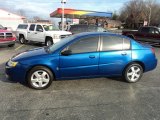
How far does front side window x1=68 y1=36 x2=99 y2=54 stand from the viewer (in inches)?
239

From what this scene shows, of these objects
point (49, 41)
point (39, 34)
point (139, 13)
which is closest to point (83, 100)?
point (49, 41)

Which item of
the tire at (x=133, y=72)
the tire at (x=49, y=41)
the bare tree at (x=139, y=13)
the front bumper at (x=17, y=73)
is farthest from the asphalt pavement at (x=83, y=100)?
the bare tree at (x=139, y=13)

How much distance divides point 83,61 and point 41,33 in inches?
433

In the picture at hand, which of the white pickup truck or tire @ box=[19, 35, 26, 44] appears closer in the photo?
the white pickup truck

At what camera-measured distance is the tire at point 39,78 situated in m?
5.84

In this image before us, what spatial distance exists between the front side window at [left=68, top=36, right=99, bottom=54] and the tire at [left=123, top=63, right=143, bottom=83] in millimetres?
1172

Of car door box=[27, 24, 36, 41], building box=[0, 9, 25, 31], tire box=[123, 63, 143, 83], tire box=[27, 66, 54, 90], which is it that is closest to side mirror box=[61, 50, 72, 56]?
tire box=[27, 66, 54, 90]

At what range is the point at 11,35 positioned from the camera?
15172 millimetres

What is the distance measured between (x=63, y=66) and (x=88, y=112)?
1723 mm

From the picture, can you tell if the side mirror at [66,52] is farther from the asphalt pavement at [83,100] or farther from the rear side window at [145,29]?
the rear side window at [145,29]

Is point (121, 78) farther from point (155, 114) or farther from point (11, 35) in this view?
point (11, 35)

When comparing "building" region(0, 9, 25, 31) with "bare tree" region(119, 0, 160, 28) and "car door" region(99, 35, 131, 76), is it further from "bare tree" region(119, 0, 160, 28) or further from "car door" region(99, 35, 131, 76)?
"car door" region(99, 35, 131, 76)

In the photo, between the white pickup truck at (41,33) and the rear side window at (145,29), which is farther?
the rear side window at (145,29)

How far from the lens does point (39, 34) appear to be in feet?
54.5
